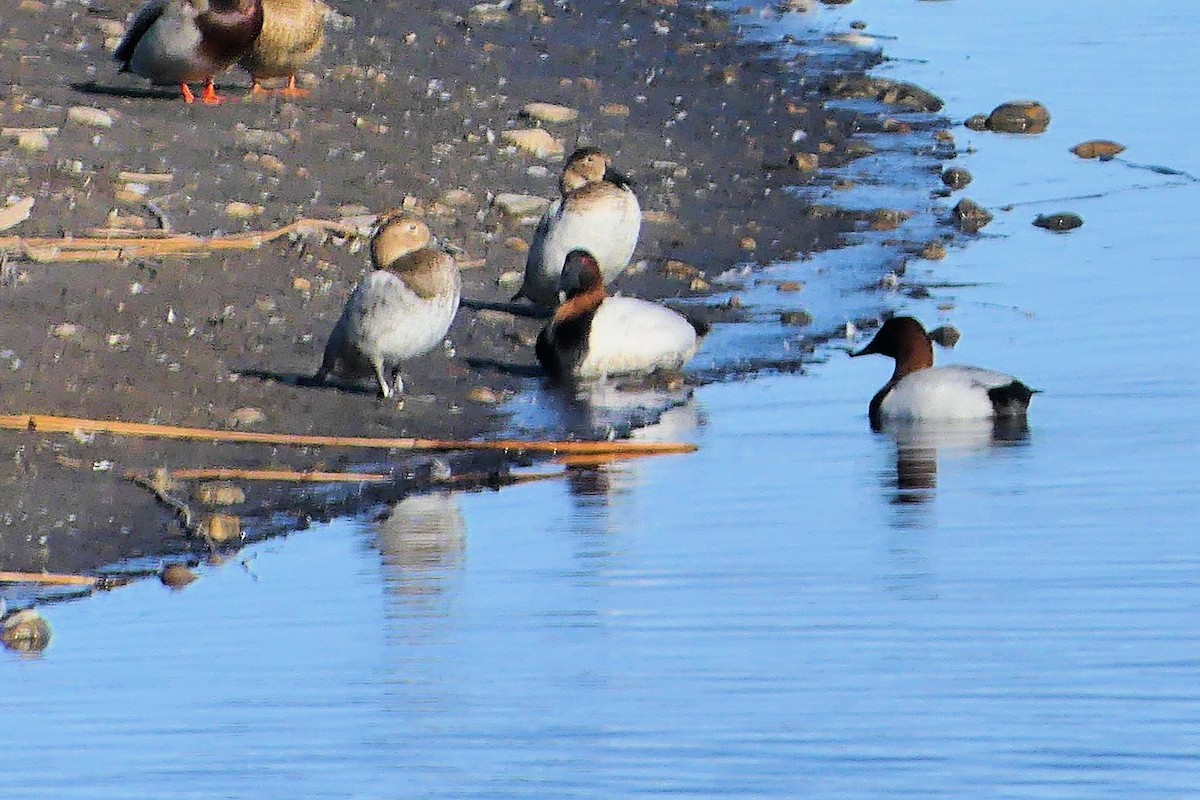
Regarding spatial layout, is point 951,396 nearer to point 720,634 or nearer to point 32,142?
point 720,634

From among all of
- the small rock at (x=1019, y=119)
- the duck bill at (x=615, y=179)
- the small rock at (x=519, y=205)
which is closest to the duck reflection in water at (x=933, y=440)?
the duck bill at (x=615, y=179)

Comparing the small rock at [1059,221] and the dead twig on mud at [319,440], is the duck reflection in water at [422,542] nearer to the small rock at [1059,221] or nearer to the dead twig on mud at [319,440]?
the dead twig on mud at [319,440]

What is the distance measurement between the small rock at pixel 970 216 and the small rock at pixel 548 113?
2.49 meters

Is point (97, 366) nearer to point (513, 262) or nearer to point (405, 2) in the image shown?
point (513, 262)

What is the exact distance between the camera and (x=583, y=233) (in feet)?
38.9

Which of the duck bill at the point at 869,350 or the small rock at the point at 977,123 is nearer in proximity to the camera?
the duck bill at the point at 869,350

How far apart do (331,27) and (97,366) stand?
765 centimetres

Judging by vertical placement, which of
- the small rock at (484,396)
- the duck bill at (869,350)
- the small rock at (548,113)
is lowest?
the small rock at (484,396)

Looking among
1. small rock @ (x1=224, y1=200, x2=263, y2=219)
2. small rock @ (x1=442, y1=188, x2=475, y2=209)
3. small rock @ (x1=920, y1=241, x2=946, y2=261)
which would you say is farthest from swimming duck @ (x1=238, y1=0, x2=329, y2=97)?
small rock @ (x1=920, y1=241, x2=946, y2=261)

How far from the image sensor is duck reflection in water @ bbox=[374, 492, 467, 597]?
25.1ft

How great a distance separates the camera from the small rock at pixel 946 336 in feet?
38.4

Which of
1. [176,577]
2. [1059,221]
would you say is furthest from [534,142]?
[176,577]

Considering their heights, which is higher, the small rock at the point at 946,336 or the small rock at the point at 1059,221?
the small rock at the point at 1059,221

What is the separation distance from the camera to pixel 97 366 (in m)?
9.90
